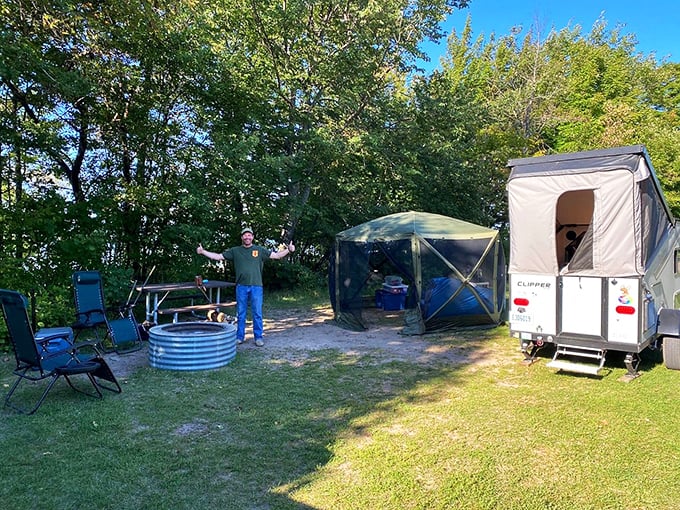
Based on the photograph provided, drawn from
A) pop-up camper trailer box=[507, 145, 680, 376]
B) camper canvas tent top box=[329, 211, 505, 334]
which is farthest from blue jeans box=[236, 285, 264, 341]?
pop-up camper trailer box=[507, 145, 680, 376]

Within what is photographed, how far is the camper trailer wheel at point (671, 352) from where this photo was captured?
5.52m

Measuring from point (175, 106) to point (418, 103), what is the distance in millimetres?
7078

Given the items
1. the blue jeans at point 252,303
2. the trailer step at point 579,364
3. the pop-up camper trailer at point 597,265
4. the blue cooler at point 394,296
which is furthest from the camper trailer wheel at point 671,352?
the blue cooler at point 394,296

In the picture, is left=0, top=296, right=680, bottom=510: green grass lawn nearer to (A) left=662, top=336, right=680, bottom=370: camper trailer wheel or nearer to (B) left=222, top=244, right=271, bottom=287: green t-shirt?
(A) left=662, top=336, right=680, bottom=370: camper trailer wheel

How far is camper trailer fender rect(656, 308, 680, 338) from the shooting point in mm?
5453

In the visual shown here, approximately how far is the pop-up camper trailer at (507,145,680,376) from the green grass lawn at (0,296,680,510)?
495 millimetres

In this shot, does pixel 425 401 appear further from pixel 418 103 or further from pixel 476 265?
pixel 418 103

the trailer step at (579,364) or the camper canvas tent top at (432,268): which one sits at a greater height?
the camper canvas tent top at (432,268)

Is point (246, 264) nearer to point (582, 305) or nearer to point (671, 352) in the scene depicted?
→ point (582, 305)

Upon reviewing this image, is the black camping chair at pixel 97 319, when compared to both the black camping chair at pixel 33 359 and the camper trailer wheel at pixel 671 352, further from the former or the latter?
the camper trailer wheel at pixel 671 352

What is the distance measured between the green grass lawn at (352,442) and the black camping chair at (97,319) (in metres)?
1.22

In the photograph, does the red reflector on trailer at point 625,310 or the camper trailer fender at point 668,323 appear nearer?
the red reflector on trailer at point 625,310

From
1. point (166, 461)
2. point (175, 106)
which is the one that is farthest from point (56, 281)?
point (166, 461)

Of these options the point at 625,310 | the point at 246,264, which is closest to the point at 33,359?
the point at 246,264
